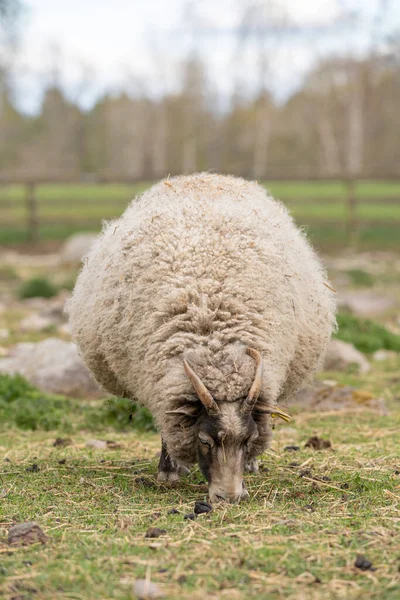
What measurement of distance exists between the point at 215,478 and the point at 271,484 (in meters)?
0.63

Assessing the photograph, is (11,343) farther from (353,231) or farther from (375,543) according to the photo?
(353,231)

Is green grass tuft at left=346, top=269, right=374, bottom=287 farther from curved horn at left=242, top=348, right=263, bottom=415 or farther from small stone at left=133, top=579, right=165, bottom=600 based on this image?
small stone at left=133, top=579, right=165, bottom=600

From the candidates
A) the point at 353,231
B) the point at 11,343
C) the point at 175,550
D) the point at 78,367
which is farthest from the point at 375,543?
the point at 353,231

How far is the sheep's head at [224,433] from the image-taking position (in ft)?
14.3

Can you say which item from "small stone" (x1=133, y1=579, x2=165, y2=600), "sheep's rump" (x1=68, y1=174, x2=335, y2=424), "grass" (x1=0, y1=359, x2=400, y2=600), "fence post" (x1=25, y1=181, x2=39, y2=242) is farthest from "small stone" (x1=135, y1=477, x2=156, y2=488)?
"fence post" (x1=25, y1=181, x2=39, y2=242)

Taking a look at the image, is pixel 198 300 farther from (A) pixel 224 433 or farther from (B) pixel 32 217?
(B) pixel 32 217

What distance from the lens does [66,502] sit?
4.60 m

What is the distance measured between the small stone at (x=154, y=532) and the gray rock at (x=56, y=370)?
13.0 feet

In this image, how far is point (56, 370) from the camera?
809 centimetres

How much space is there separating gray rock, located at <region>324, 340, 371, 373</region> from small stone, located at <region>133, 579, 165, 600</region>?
229 inches

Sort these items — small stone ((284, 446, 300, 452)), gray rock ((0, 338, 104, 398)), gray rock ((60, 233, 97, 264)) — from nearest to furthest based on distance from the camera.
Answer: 1. small stone ((284, 446, 300, 452))
2. gray rock ((0, 338, 104, 398))
3. gray rock ((60, 233, 97, 264))

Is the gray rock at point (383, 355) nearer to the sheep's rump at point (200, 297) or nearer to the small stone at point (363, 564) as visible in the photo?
the sheep's rump at point (200, 297)

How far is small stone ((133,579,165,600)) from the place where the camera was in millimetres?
3131

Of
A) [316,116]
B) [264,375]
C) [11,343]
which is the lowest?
[11,343]
